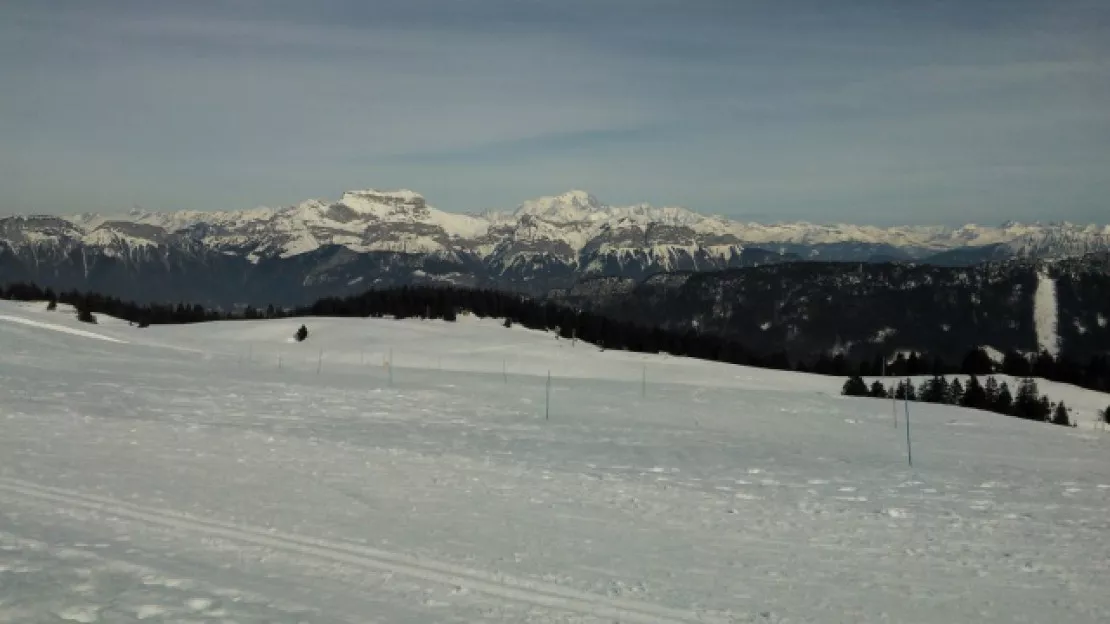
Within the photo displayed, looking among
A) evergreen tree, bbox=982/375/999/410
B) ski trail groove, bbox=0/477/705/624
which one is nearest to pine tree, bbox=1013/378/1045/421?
evergreen tree, bbox=982/375/999/410

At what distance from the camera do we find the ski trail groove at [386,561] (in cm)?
1117

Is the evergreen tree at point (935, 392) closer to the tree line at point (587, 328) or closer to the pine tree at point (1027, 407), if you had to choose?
the pine tree at point (1027, 407)

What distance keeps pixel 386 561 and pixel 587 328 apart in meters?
139

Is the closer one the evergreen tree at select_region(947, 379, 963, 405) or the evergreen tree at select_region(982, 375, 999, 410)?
the evergreen tree at select_region(982, 375, 999, 410)

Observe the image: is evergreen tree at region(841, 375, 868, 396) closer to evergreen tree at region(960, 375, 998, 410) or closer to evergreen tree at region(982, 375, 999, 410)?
evergreen tree at region(982, 375, 999, 410)

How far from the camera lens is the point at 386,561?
12594mm

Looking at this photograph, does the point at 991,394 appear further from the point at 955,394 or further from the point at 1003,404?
the point at 1003,404

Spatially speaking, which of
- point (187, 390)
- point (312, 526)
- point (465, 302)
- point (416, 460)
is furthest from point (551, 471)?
point (465, 302)

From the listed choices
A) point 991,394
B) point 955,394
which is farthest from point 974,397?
point 991,394

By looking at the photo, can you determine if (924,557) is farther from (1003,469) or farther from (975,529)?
(1003,469)

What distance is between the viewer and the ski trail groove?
36.7 feet

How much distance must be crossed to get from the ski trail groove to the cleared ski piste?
58mm

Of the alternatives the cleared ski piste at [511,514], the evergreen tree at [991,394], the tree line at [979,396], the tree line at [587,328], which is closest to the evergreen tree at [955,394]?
the tree line at [979,396]

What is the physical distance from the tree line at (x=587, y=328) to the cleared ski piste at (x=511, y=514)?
106581 mm
